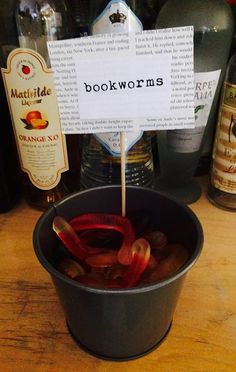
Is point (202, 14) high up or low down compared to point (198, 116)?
up

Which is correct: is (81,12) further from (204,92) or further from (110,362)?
(110,362)

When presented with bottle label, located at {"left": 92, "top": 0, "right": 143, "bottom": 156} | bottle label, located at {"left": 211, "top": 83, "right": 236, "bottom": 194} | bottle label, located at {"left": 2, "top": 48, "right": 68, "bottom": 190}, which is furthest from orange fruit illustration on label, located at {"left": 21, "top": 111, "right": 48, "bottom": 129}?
bottle label, located at {"left": 211, "top": 83, "right": 236, "bottom": 194}

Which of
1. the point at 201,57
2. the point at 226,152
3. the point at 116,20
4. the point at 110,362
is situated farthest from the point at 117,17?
the point at 110,362

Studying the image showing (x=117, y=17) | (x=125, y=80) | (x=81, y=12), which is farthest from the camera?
(x=81, y=12)

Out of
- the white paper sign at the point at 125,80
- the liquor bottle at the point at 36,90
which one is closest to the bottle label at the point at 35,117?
the liquor bottle at the point at 36,90

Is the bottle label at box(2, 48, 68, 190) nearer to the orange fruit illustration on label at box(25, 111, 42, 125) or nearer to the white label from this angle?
the orange fruit illustration on label at box(25, 111, 42, 125)

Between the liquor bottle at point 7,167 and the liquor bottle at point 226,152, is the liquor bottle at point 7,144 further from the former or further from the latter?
the liquor bottle at point 226,152
